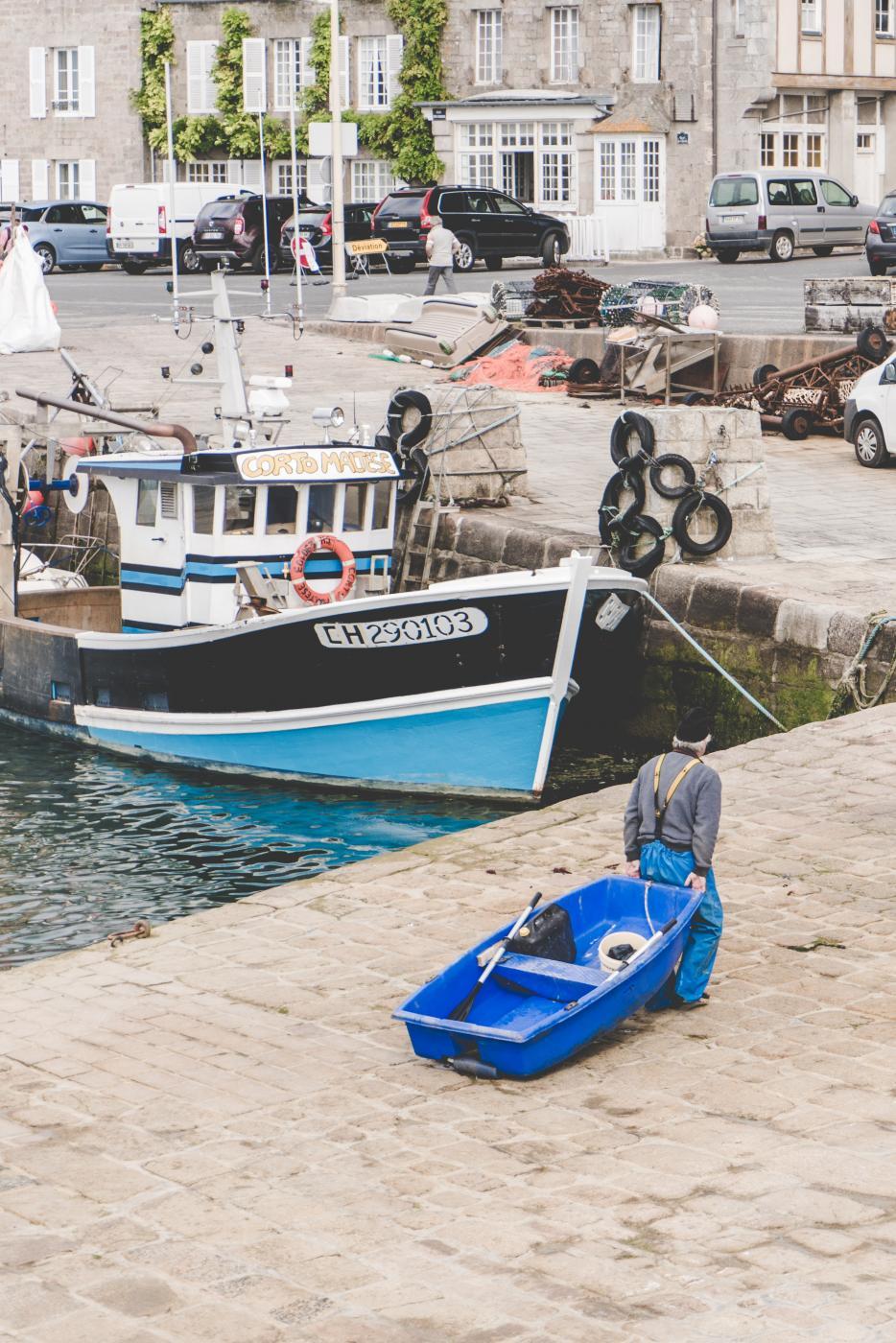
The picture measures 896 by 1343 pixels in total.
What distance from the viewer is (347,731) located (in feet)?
48.6

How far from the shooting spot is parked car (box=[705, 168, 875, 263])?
38.0 m

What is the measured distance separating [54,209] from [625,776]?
31115 millimetres

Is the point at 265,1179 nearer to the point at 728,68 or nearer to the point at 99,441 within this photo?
the point at 99,441

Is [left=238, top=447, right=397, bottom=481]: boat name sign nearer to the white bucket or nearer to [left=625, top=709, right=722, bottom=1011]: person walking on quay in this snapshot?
[left=625, top=709, right=722, bottom=1011]: person walking on quay

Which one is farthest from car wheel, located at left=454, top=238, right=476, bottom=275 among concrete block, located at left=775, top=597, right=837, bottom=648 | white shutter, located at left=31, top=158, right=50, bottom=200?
concrete block, located at left=775, top=597, right=837, bottom=648

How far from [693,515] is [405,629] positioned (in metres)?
2.49

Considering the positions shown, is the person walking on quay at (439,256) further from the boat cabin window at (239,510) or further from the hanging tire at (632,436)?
the boat cabin window at (239,510)

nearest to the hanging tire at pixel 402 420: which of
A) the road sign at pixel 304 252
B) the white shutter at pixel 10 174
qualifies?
the road sign at pixel 304 252

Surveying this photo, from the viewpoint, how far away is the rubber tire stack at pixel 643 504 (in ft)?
→ 49.1

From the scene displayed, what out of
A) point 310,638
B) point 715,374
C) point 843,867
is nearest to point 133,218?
point 715,374

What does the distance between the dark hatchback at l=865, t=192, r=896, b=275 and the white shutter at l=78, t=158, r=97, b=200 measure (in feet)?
83.4

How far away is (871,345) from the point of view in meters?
21.1

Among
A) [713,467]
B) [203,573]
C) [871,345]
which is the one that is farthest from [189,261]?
[713,467]

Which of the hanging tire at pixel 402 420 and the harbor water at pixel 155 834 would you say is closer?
the harbor water at pixel 155 834
